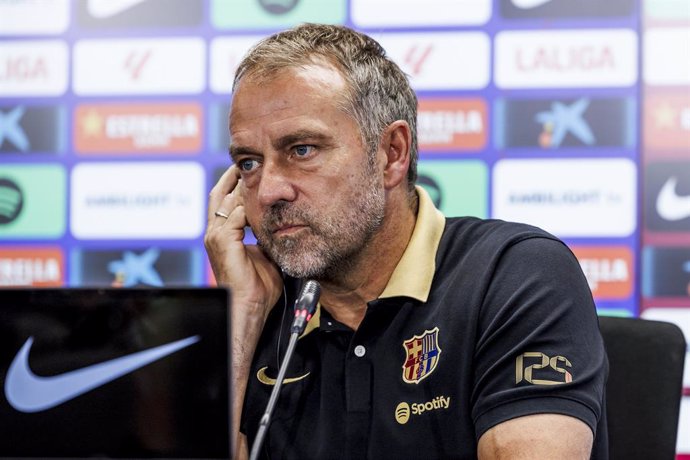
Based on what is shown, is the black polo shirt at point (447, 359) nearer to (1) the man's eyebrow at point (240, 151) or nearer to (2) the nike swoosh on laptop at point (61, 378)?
(1) the man's eyebrow at point (240, 151)

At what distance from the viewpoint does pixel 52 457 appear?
0.94 m

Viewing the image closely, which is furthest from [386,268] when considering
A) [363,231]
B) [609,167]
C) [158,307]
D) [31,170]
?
[31,170]

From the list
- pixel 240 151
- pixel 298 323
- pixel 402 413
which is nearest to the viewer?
pixel 298 323

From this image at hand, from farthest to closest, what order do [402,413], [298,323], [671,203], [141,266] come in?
[141,266] → [671,203] → [402,413] → [298,323]

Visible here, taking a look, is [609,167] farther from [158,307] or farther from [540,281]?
[158,307]

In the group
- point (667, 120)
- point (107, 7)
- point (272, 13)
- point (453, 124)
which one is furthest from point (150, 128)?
point (667, 120)

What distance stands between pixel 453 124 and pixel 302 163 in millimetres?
1464

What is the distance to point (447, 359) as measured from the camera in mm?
1530

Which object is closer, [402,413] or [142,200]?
[402,413]

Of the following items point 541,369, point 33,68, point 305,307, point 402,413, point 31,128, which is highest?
point 33,68

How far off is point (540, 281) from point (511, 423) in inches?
10.5

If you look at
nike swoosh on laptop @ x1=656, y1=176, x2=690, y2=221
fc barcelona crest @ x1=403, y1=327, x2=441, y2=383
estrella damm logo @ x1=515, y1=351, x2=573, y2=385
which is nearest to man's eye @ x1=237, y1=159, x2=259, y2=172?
fc barcelona crest @ x1=403, y1=327, x2=441, y2=383

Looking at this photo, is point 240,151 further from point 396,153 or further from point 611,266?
point 611,266

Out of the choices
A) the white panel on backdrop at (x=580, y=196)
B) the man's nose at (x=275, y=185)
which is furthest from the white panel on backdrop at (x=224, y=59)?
the man's nose at (x=275, y=185)
